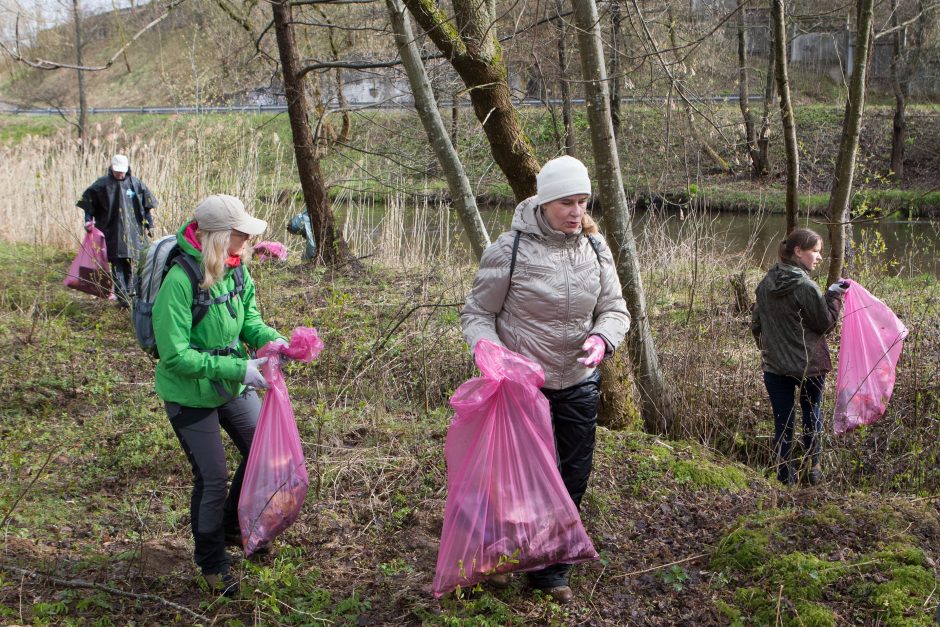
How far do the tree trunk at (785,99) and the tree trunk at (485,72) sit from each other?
185cm

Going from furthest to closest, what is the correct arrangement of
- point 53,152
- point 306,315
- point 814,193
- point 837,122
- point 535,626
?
point 837,122 → point 814,193 → point 53,152 → point 306,315 → point 535,626

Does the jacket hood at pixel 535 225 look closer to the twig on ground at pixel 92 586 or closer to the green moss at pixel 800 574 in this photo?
the green moss at pixel 800 574

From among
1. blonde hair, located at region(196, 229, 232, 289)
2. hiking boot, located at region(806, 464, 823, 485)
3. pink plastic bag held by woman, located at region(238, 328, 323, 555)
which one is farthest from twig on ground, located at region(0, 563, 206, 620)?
hiking boot, located at region(806, 464, 823, 485)

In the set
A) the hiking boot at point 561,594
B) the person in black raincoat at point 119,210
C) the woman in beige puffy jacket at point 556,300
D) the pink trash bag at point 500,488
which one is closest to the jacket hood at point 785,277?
the woman in beige puffy jacket at point 556,300

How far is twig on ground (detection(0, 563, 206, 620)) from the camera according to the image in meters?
2.75

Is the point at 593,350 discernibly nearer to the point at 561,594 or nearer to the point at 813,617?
the point at 561,594

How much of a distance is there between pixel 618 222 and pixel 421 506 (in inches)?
69.9

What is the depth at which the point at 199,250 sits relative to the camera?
2783 mm

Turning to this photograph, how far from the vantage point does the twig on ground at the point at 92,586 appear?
2750 millimetres

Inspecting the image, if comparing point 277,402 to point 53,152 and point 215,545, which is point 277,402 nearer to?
point 215,545

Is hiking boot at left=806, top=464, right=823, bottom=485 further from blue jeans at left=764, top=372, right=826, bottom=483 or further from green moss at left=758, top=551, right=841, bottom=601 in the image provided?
green moss at left=758, top=551, right=841, bottom=601

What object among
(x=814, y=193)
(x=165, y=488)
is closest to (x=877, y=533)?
(x=165, y=488)

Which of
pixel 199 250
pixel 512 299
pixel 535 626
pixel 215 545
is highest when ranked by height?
pixel 199 250

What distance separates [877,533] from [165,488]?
3170 mm
